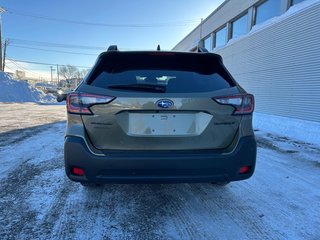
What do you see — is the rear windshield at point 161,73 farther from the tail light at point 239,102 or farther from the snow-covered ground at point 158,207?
the snow-covered ground at point 158,207

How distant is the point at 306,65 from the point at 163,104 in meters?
8.60

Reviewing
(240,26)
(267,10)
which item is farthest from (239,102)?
(240,26)

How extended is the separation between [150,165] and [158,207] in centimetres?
92

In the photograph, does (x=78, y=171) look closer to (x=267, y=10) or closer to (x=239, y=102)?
(x=239, y=102)

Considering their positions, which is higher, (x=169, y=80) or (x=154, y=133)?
(x=169, y=80)

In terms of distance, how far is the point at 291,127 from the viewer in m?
9.03

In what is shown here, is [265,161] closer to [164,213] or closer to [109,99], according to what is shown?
[164,213]

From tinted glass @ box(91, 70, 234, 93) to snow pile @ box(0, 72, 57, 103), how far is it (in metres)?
25.9

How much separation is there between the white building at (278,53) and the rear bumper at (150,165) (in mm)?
7484

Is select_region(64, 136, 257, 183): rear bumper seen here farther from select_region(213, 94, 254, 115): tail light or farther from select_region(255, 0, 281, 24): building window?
select_region(255, 0, 281, 24): building window

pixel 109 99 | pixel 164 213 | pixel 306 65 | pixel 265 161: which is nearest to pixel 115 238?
pixel 164 213

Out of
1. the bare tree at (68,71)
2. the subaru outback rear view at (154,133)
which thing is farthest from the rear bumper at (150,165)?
the bare tree at (68,71)

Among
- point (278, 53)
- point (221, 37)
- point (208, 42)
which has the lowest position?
point (278, 53)

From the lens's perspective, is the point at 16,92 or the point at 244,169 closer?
the point at 244,169
